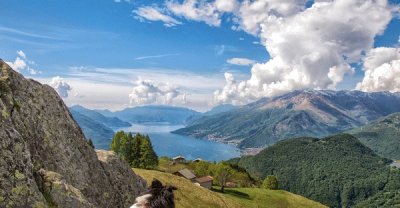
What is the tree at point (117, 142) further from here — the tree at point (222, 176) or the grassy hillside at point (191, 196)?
the grassy hillside at point (191, 196)

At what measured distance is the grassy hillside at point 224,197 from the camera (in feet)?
195

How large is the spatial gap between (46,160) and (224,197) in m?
52.8

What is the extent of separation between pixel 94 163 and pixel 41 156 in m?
4.92

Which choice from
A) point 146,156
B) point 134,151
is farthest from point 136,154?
point 146,156

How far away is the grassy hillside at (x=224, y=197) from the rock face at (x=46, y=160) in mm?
28766

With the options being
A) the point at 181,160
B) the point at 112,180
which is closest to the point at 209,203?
the point at 112,180

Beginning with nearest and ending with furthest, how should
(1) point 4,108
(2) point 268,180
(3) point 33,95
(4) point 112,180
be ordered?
1. (1) point 4,108
2. (3) point 33,95
3. (4) point 112,180
4. (2) point 268,180

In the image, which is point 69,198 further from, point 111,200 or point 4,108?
point 111,200

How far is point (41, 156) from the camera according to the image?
63.8ft

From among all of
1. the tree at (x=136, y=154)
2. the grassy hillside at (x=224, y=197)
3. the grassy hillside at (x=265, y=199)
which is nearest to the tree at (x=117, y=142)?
the tree at (x=136, y=154)

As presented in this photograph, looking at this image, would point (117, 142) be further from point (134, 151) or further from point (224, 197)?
point (224, 197)

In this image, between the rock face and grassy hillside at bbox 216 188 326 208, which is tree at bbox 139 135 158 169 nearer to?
grassy hillside at bbox 216 188 326 208

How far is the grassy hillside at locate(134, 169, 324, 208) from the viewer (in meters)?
59.4

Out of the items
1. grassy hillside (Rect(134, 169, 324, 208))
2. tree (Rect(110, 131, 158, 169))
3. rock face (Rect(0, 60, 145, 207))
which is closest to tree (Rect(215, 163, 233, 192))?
grassy hillside (Rect(134, 169, 324, 208))
